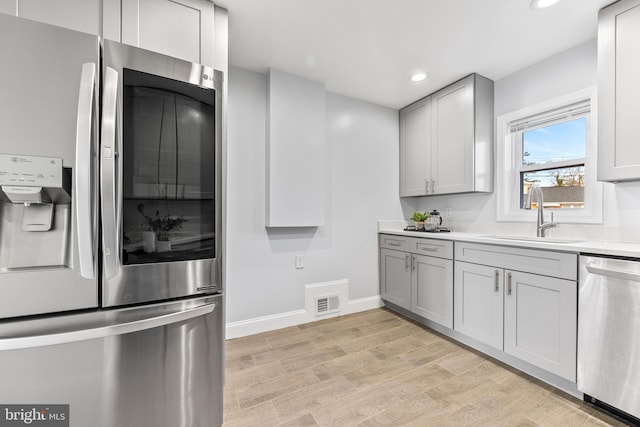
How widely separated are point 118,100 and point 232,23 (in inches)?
46.8

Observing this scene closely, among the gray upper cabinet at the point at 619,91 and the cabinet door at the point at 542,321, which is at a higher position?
the gray upper cabinet at the point at 619,91

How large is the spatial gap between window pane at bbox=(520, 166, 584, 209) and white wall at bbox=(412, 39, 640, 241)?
0.22 metres

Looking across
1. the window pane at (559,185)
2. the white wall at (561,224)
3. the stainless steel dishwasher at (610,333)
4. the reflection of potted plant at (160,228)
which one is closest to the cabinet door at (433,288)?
the white wall at (561,224)

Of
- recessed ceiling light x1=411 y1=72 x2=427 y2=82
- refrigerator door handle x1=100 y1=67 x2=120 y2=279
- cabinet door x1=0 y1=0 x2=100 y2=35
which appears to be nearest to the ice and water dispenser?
refrigerator door handle x1=100 y1=67 x2=120 y2=279

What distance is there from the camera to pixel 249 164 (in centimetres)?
254

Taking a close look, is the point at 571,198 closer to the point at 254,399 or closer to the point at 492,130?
the point at 492,130

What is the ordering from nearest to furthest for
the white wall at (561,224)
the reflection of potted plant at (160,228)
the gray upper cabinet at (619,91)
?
the reflection of potted plant at (160,228) < the gray upper cabinet at (619,91) < the white wall at (561,224)

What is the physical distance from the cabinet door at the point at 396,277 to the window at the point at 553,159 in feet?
3.39

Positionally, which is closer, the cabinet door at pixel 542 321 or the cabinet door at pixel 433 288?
the cabinet door at pixel 542 321

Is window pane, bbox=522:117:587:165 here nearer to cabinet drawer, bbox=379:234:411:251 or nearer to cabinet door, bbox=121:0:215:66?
cabinet drawer, bbox=379:234:411:251

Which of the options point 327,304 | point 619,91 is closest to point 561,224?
point 619,91

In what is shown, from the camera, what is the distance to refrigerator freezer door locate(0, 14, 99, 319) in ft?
3.18

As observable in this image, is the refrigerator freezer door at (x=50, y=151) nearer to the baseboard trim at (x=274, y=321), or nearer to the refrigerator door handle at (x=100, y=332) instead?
the refrigerator door handle at (x=100, y=332)

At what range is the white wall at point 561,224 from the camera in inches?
74.7
